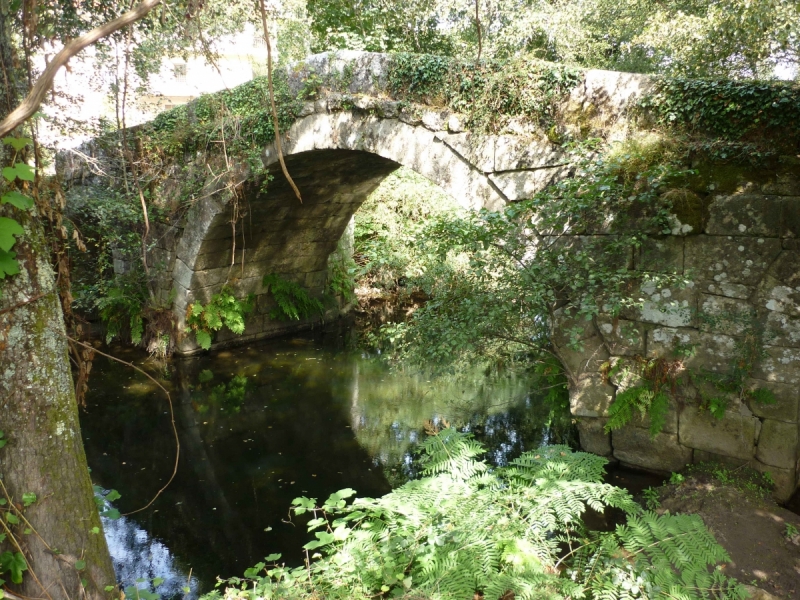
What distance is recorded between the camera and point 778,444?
150 inches

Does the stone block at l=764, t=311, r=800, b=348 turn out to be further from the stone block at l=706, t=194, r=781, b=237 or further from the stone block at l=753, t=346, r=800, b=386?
the stone block at l=706, t=194, r=781, b=237

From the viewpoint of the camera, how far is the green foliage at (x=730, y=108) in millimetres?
3672

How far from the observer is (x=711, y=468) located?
159 inches

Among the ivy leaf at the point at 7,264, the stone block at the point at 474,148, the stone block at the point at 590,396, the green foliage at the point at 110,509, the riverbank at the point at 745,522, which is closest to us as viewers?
the ivy leaf at the point at 7,264

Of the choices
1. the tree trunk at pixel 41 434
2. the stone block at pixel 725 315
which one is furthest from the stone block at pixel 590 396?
the tree trunk at pixel 41 434

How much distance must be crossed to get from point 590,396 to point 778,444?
1.21 metres

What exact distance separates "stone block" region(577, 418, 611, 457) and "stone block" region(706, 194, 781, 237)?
1.62 meters

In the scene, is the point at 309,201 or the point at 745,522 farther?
the point at 309,201

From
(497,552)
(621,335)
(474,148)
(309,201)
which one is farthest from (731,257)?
(309,201)

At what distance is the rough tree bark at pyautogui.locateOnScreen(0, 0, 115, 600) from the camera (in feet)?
7.33

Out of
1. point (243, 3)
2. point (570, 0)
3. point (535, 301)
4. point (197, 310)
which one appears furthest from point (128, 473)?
point (570, 0)

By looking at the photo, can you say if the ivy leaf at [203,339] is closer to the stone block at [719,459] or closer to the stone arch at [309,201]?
the stone arch at [309,201]

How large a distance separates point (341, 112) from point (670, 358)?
3.91 metres

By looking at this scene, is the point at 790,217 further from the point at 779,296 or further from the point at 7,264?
the point at 7,264
